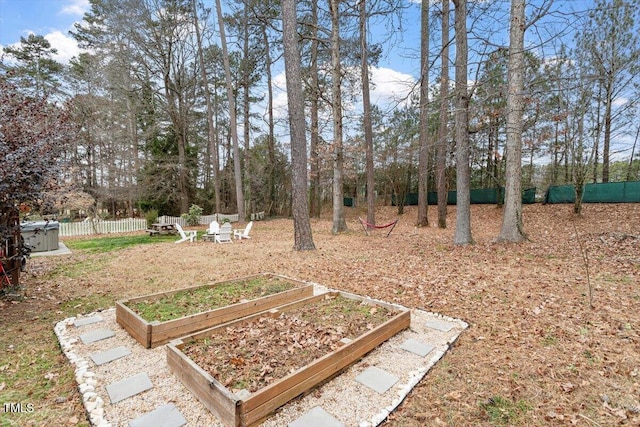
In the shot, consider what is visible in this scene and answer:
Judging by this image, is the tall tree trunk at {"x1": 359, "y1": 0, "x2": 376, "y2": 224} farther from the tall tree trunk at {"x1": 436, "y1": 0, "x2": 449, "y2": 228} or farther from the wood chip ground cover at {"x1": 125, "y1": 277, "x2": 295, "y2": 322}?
the wood chip ground cover at {"x1": 125, "y1": 277, "x2": 295, "y2": 322}

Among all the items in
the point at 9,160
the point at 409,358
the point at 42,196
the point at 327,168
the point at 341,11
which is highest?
the point at 341,11

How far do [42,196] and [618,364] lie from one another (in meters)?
6.11

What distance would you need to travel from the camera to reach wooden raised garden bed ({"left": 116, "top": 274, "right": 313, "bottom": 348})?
2857 mm

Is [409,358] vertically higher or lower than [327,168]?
lower

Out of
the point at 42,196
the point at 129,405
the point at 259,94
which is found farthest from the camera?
the point at 259,94

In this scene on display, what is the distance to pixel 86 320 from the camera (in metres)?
3.35

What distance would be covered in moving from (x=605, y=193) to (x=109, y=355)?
56.9ft

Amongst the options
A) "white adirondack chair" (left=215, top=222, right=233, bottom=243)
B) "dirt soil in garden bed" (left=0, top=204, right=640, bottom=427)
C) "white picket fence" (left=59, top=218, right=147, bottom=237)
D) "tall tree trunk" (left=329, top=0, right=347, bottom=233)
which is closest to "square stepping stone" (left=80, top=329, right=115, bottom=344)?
"dirt soil in garden bed" (left=0, top=204, right=640, bottom=427)

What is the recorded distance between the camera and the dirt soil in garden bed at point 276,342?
7.02 feet

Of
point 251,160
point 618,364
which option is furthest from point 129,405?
point 251,160

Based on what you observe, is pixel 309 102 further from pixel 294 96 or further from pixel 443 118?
pixel 294 96

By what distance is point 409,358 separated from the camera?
252 cm

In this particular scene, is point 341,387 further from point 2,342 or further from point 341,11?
point 341,11

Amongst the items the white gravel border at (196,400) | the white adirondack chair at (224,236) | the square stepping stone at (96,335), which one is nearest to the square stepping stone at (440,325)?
the white gravel border at (196,400)
